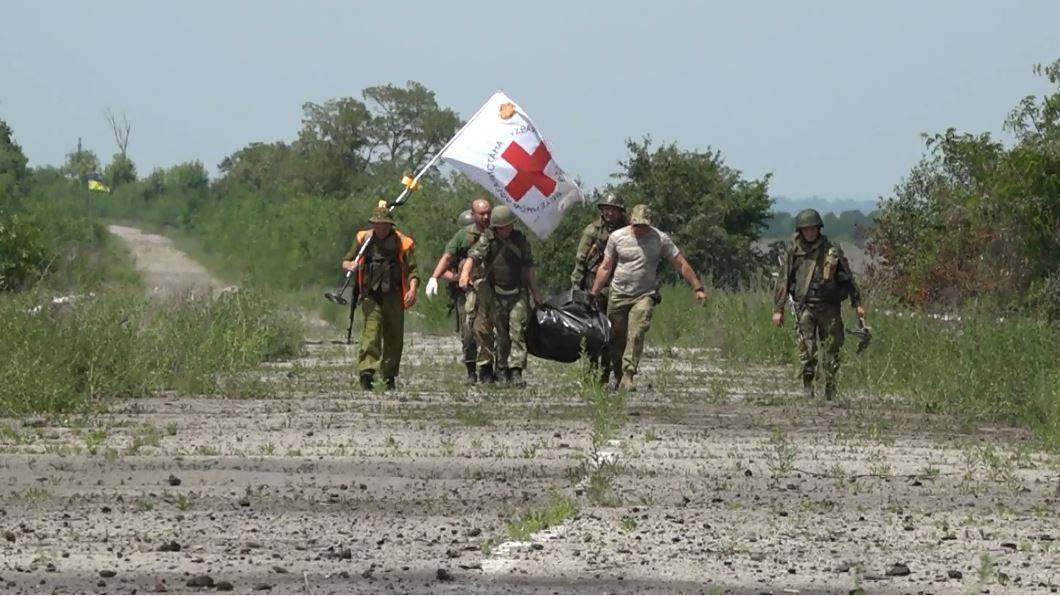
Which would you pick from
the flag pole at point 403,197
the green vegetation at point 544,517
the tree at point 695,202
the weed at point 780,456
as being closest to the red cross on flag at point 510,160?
the flag pole at point 403,197

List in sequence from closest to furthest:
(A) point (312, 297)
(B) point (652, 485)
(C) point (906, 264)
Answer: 1. (B) point (652, 485)
2. (C) point (906, 264)
3. (A) point (312, 297)

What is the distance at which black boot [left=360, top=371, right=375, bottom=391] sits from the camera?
74.3 ft

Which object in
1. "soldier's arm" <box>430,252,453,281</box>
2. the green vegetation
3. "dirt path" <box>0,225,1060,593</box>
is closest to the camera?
"dirt path" <box>0,225,1060,593</box>

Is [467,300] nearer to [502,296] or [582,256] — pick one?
[502,296]

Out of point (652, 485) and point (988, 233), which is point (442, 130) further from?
point (652, 485)

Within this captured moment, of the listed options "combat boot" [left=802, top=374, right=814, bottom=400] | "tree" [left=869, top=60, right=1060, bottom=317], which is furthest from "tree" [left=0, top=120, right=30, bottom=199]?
"combat boot" [left=802, top=374, right=814, bottom=400]

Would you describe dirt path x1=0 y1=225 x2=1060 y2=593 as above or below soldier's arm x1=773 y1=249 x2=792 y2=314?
below

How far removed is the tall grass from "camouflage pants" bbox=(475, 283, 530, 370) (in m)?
2.66

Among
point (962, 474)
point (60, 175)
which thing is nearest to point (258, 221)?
point (60, 175)

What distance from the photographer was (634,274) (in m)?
Result: 22.1

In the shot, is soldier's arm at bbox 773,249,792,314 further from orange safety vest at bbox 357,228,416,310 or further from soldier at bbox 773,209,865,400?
orange safety vest at bbox 357,228,416,310

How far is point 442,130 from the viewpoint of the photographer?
92062mm

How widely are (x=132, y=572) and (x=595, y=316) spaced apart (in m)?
12.5

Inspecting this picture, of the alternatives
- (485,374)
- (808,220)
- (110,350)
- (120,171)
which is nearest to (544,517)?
(808,220)
